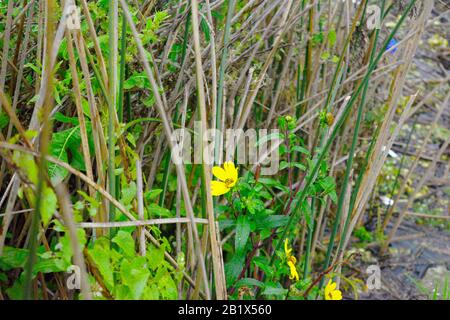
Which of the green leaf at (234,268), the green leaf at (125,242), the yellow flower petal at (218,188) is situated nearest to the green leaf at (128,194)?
the green leaf at (125,242)

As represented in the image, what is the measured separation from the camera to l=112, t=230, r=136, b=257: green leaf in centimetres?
85

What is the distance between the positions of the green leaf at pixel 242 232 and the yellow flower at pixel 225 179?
68mm

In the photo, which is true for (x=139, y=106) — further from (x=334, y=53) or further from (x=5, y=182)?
(x=334, y=53)

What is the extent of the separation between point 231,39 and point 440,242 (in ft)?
Result: 3.55

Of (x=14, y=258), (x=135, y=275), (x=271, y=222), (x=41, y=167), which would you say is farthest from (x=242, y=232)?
(x=41, y=167)

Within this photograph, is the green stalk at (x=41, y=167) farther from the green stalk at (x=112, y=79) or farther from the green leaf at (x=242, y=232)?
the green leaf at (x=242, y=232)

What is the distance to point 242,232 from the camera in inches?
40.8

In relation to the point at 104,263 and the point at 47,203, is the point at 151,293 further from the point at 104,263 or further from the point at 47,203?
the point at 47,203

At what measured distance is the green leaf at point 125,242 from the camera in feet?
2.78

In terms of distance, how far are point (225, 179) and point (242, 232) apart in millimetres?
102

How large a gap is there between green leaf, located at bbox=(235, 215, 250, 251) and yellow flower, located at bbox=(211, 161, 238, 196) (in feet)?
0.22

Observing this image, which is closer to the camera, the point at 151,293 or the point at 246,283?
the point at 151,293

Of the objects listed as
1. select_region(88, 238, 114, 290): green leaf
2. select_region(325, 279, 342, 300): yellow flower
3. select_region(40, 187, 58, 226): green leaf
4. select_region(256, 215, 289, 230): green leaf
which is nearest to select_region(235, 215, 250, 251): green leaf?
select_region(256, 215, 289, 230): green leaf
